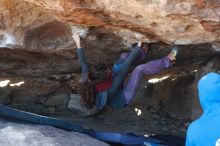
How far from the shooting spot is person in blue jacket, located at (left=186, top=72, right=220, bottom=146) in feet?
8.55

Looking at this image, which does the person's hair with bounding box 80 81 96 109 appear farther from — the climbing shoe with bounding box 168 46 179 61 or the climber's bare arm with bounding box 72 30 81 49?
the climbing shoe with bounding box 168 46 179 61

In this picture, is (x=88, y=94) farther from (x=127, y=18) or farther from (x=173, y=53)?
(x=127, y=18)

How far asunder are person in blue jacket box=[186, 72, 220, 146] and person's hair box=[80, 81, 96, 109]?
167 centimetres

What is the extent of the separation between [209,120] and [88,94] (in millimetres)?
1907

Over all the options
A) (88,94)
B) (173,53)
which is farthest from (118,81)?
(173,53)

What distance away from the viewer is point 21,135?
3.26 m

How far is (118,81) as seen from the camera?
13.8 ft

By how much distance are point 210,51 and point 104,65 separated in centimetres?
121

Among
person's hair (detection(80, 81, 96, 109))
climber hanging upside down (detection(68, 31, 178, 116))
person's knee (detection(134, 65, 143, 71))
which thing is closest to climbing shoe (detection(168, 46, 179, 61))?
climber hanging upside down (detection(68, 31, 178, 116))

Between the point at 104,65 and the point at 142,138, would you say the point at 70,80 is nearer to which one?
the point at 104,65

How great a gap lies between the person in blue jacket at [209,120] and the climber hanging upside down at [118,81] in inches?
49.4

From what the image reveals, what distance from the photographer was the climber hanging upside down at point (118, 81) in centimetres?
400

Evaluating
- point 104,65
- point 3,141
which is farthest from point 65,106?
point 3,141

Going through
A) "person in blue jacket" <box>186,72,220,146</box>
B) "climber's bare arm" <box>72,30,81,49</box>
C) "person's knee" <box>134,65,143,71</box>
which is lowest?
"person's knee" <box>134,65,143,71</box>
